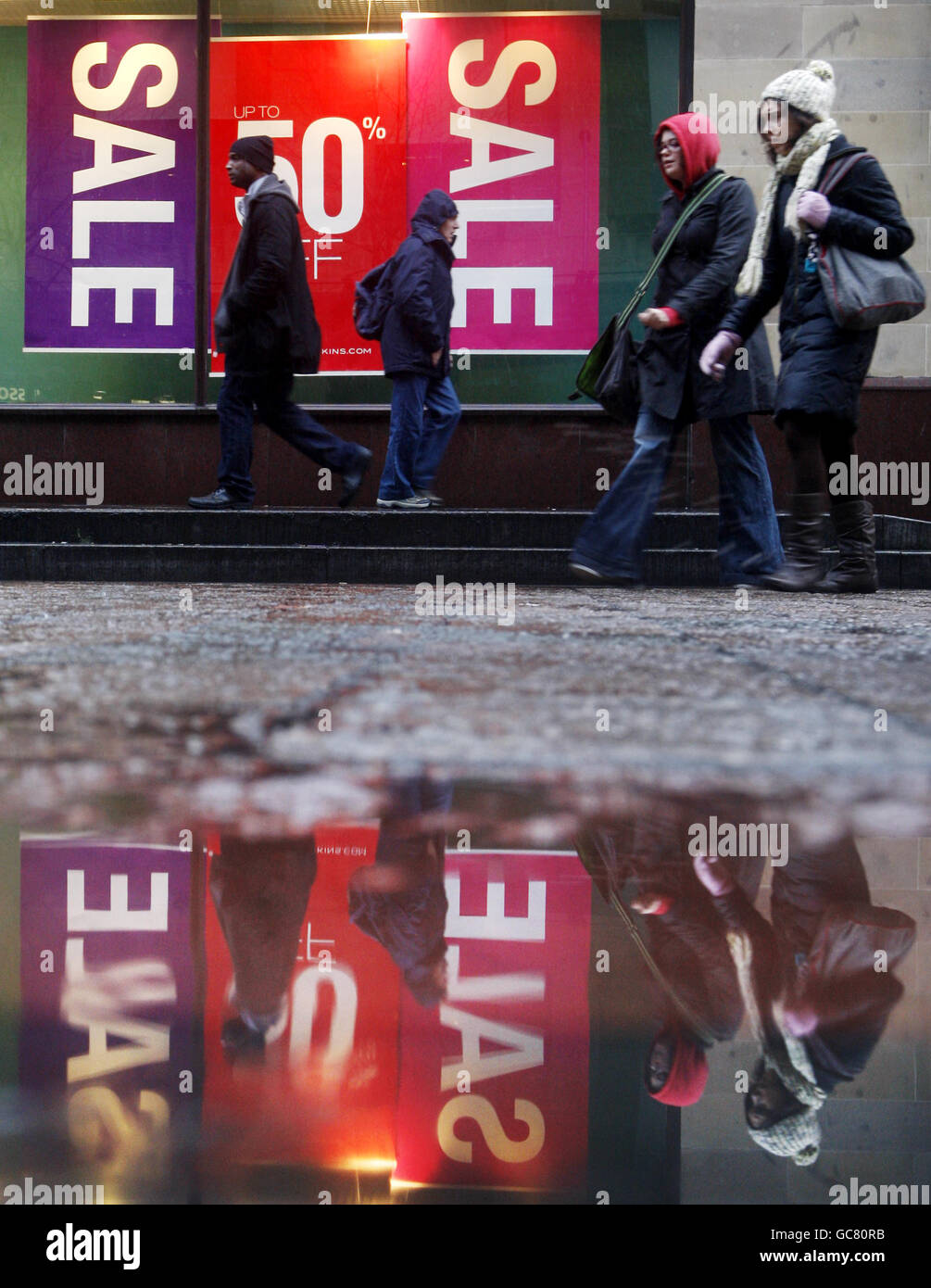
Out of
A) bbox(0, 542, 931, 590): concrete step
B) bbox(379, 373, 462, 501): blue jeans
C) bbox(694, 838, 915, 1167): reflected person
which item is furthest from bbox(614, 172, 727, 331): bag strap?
bbox(694, 838, 915, 1167): reflected person

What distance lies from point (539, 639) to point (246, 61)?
7.87m

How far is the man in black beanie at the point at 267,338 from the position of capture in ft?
24.2

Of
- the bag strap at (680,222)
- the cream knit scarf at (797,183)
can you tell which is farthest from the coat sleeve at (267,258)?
the cream knit scarf at (797,183)

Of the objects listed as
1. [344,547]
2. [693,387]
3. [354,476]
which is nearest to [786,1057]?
[693,387]

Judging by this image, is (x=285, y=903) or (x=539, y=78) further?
(x=539, y=78)

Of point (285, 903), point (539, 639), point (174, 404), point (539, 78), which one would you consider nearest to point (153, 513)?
point (174, 404)

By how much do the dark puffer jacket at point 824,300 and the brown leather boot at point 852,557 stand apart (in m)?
0.42

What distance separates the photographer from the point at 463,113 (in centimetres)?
988

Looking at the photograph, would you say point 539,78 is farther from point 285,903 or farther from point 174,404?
point 285,903

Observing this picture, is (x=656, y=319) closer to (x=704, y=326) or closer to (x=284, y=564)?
(x=704, y=326)

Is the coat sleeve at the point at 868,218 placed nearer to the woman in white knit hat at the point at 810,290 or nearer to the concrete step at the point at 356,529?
the woman in white knit hat at the point at 810,290

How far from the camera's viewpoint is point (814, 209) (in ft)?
15.9
